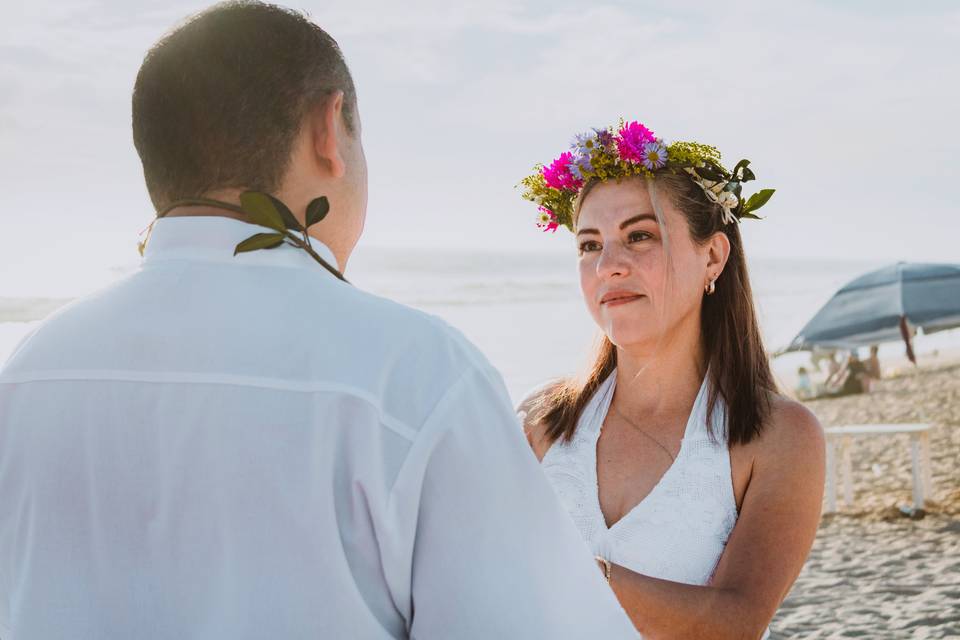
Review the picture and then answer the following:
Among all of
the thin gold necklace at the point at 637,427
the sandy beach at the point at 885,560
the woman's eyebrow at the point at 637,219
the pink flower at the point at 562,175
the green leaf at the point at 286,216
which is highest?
the pink flower at the point at 562,175

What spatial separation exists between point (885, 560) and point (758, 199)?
659cm

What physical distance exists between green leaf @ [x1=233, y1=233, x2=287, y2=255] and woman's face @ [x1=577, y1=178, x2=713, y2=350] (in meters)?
1.84

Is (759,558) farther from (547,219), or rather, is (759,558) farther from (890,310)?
(890,310)

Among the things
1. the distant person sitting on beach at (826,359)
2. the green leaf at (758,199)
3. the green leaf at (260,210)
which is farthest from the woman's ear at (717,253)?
the distant person sitting on beach at (826,359)

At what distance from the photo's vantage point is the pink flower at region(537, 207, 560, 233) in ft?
11.3

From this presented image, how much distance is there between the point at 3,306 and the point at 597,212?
2066cm

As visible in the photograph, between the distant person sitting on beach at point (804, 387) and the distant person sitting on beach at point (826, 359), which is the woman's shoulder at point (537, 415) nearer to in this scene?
the distant person sitting on beach at point (804, 387)

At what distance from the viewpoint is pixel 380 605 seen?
1267 millimetres

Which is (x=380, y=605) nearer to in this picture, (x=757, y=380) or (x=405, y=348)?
(x=405, y=348)

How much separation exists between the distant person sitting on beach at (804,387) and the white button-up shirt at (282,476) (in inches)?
705

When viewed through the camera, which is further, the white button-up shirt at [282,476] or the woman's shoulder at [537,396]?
the woman's shoulder at [537,396]

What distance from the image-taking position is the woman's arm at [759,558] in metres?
2.47

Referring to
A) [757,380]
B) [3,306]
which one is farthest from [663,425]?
[3,306]

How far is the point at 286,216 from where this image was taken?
1.33 m
